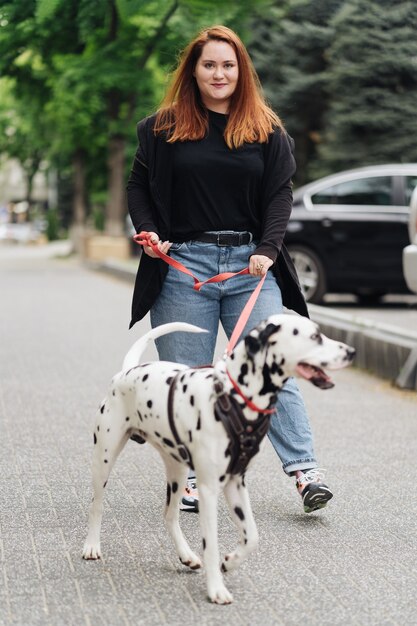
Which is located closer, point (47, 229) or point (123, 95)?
point (123, 95)

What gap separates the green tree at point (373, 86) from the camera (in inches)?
1117

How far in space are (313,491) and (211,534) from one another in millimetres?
1432

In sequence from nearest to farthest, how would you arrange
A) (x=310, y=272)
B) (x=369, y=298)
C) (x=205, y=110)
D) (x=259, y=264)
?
(x=259, y=264) < (x=205, y=110) < (x=310, y=272) < (x=369, y=298)

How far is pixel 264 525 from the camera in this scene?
19.0 ft

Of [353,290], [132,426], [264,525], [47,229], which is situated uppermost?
[132,426]

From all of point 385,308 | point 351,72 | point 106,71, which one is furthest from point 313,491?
point 351,72

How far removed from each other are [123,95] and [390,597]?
27.7 metres

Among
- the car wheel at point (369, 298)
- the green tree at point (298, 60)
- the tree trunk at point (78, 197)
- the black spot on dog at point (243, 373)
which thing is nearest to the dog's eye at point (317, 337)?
the black spot on dog at point (243, 373)

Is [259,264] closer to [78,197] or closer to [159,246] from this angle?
[159,246]

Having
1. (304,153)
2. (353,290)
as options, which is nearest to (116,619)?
(353,290)

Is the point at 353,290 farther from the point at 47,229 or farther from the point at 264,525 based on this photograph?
the point at 47,229

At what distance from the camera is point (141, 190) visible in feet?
18.7

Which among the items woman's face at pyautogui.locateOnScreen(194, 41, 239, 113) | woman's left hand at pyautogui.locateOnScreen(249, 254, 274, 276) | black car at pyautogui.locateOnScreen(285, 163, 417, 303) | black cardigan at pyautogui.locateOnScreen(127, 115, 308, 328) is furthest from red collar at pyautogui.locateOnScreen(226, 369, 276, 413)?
black car at pyautogui.locateOnScreen(285, 163, 417, 303)

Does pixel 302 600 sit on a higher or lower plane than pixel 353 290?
higher
